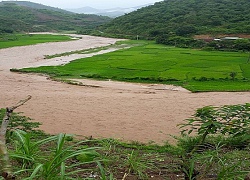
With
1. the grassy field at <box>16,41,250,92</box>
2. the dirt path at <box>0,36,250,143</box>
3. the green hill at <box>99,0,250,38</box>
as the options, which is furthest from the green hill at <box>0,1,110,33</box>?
the dirt path at <box>0,36,250,143</box>

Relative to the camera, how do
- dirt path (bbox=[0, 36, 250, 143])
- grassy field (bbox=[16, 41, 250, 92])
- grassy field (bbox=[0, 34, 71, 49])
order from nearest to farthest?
1. dirt path (bbox=[0, 36, 250, 143])
2. grassy field (bbox=[16, 41, 250, 92])
3. grassy field (bbox=[0, 34, 71, 49])

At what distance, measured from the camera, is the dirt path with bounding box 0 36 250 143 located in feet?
33.3

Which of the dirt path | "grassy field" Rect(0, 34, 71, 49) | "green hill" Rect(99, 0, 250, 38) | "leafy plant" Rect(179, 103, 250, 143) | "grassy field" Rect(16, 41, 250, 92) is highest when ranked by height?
"green hill" Rect(99, 0, 250, 38)

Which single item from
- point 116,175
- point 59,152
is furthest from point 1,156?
point 116,175

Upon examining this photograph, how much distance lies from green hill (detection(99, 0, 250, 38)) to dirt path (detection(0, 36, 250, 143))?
2678cm

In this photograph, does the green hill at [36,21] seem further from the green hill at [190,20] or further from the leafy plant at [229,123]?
the leafy plant at [229,123]

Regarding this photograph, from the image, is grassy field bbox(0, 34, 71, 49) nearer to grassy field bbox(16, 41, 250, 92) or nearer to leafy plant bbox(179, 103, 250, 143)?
grassy field bbox(16, 41, 250, 92)

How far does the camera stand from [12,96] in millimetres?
15367

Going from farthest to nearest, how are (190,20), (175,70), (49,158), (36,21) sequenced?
1. (36,21)
2. (190,20)
3. (175,70)
4. (49,158)

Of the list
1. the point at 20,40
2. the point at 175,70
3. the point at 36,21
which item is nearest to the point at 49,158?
the point at 175,70

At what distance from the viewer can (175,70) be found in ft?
70.5

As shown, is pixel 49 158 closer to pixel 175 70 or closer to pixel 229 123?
pixel 229 123

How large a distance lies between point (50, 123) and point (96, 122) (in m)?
1.58

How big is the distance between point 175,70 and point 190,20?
31015mm
